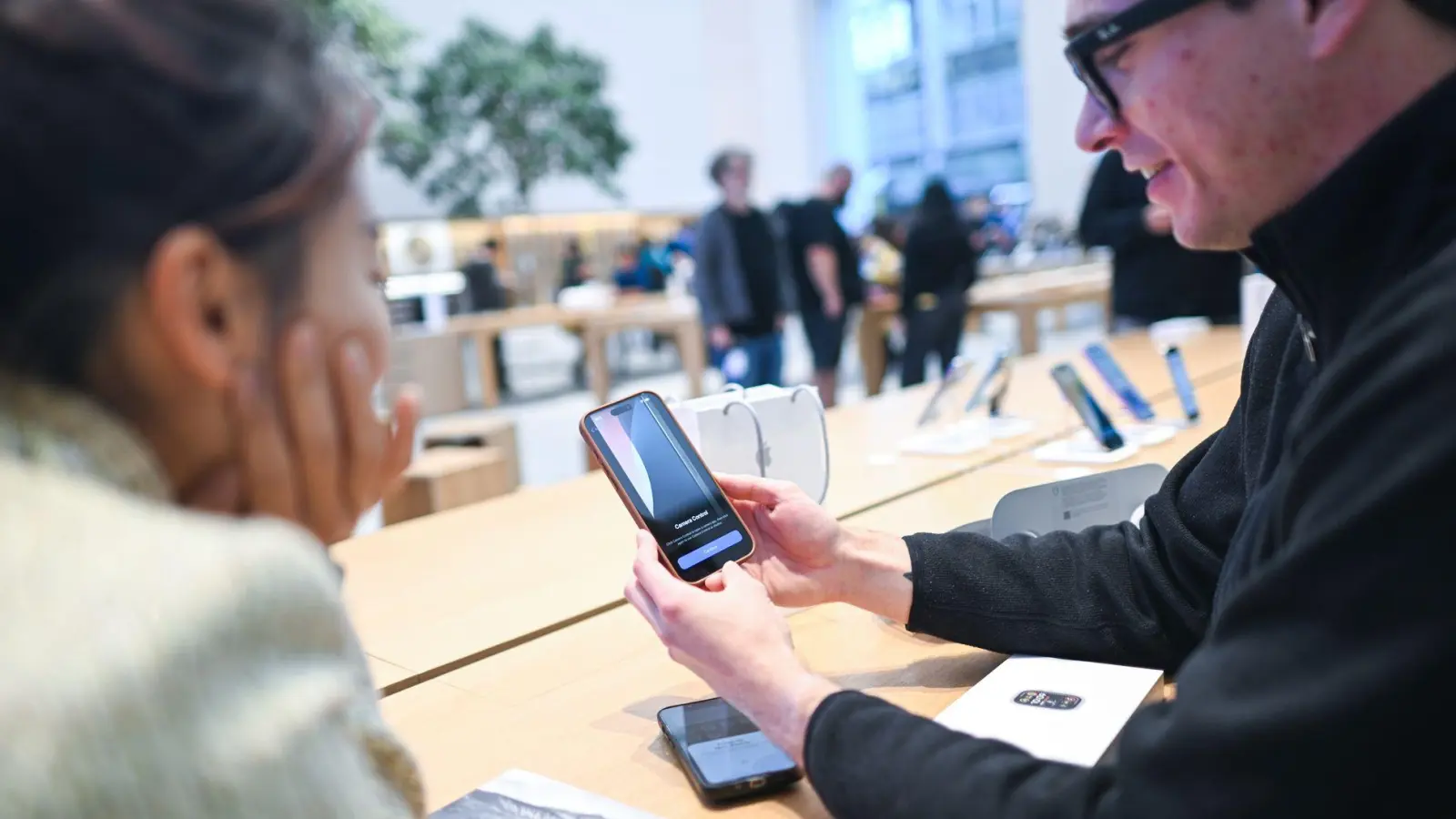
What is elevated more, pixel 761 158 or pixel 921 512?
pixel 761 158

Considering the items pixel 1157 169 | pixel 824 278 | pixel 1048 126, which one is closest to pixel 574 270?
pixel 824 278

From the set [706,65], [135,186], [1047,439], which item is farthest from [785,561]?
[706,65]

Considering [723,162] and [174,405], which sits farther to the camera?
[723,162]

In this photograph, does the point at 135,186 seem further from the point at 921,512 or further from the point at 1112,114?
the point at 921,512

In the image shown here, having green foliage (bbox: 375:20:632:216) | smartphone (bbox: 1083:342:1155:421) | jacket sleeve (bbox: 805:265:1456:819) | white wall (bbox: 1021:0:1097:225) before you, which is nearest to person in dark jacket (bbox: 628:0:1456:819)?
jacket sleeve (bbox: 805:265:1456:819)

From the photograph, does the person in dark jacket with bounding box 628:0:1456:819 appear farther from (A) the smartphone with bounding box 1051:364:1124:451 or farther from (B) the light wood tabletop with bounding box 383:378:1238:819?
(A) the smartphone with bounding box 1051:364:1124:451

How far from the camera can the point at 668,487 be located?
1.02m

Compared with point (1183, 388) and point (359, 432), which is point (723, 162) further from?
point (359, 432)

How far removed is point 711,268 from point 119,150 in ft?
15.1

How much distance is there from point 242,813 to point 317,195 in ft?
0.95

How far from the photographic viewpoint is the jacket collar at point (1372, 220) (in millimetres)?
589

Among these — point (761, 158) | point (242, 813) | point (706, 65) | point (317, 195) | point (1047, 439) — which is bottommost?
point (1047, 439)

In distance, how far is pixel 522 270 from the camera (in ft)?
34.0

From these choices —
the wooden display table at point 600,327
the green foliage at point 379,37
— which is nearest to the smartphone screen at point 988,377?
the wooden display table at point 600,327
